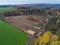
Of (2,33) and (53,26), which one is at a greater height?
(53,26)

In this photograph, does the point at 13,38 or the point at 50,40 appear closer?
the point at 50,40

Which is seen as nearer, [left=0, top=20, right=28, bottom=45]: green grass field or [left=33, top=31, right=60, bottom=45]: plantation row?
[left=33, top=31, right=60, bottom=45]: plantation row

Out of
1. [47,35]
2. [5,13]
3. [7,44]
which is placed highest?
[47,35]

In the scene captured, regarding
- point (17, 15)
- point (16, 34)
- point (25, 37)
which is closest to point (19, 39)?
point (25, 37)

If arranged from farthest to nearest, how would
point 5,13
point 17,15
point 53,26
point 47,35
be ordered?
1. point 5,13
2. point 17,15
3. point 53,26
4. point 47,35

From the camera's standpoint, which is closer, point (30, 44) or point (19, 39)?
point (30, 44)

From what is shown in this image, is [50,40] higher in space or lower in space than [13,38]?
higher

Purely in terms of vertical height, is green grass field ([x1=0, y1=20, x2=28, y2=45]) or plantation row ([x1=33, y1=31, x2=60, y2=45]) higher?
plantation row ([x1=33, y1=31, x2=60, y2=45])

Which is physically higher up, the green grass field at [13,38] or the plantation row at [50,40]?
the plantation row at [50,40]

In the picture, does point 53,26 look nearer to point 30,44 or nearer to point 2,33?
point 30,44

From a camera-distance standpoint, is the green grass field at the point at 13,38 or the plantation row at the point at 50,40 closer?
the plantation row at the point at 50,40

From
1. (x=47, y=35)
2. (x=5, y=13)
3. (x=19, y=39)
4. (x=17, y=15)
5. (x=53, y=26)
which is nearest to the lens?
(x=47, y=35)
